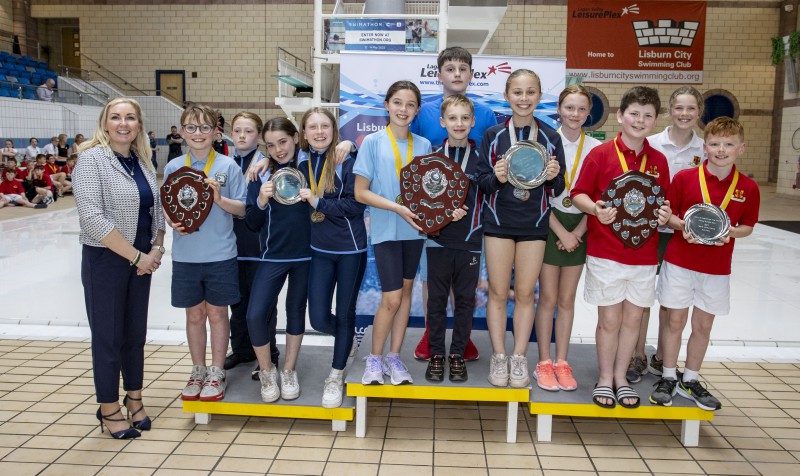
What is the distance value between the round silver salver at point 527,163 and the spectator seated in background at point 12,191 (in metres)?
11.8

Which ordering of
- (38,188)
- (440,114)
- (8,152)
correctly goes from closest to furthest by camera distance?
(440,114) < (38,188) < (8,152)

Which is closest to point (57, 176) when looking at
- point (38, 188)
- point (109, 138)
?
point (38, 188)

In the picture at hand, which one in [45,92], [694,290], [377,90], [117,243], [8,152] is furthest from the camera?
[45,92]

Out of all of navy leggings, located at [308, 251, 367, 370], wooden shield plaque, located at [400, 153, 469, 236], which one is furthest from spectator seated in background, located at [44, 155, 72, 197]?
wooden shield plaque, located at [400, 153, 469, 236]

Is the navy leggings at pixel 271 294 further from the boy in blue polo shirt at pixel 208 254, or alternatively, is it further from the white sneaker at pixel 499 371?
the white sneaker at pixel 499 371

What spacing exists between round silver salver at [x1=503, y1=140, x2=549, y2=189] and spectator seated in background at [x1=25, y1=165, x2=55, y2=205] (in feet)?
39.1

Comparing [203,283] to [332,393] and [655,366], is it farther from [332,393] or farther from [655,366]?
[655,366]

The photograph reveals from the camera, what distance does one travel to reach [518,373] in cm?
320

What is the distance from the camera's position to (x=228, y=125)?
2058 cm

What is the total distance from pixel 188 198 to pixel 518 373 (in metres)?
1.83

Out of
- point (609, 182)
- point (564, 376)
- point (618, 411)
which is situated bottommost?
point (618, 411)

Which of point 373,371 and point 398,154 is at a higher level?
point 398,154

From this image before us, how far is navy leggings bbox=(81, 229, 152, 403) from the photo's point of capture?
2.96 m

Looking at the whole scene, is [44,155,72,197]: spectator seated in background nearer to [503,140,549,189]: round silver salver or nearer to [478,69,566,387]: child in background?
[478,69,566,387]: child in background
